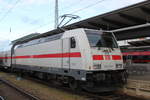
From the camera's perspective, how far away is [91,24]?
15.7m

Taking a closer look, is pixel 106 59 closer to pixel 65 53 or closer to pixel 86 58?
pixel 86 58

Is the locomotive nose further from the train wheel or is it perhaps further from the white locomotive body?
the train wheel

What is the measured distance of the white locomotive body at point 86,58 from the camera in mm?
9086

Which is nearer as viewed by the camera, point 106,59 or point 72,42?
point 106,59

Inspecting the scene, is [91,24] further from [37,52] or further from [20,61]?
[20,61]

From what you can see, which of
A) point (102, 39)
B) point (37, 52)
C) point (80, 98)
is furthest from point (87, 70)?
point (37, 52)

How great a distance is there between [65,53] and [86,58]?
1.87 m

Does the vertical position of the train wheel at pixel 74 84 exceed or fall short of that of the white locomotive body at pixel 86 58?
it falls short

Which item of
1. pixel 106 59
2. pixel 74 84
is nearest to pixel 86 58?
pixel 106 59

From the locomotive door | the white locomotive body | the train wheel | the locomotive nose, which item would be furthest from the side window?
the train wheel

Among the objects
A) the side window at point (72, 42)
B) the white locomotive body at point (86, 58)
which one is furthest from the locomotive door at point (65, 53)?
the side window at point (72, 42)

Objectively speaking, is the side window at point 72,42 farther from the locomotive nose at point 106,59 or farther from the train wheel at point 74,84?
the train wheel at point 74,84

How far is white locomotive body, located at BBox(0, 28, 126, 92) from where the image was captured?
9.09 meters

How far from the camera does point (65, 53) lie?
10.6 meters
